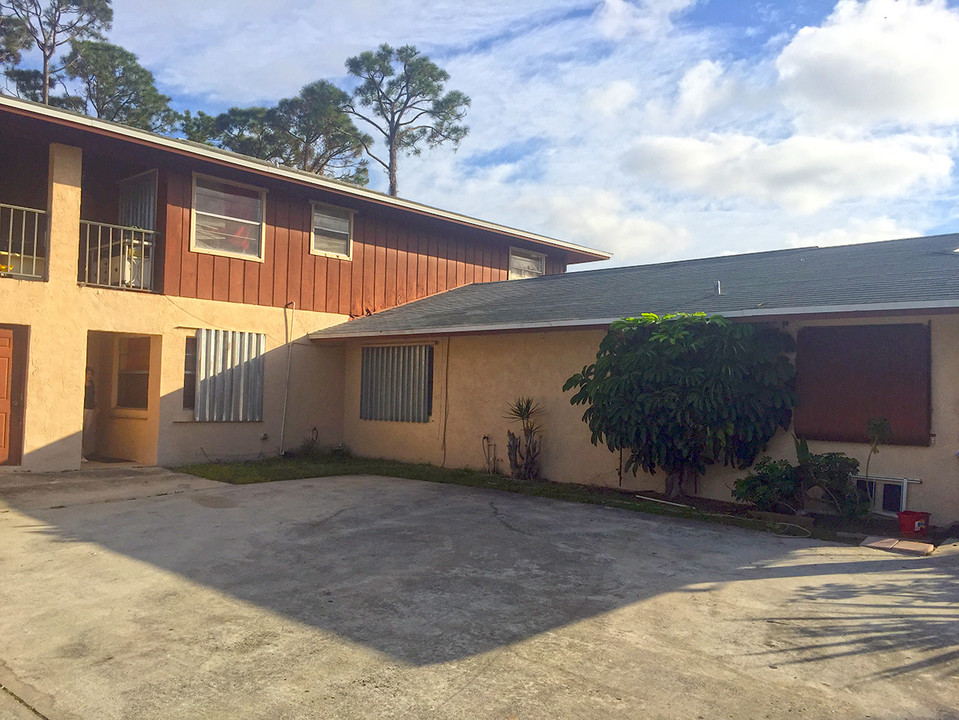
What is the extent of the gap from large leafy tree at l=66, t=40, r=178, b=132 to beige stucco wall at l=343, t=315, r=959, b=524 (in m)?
18.2

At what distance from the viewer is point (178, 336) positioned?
12.4m

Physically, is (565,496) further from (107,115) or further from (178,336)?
(107,115)

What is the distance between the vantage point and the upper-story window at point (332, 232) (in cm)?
1460

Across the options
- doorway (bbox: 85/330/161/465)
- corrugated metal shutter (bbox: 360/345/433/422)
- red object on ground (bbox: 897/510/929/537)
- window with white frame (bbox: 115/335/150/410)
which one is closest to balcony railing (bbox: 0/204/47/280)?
Answer: doorway (bbox: 85/330/161/465)

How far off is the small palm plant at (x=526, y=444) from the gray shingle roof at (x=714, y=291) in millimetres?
1453

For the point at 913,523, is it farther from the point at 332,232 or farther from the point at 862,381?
the point at 332,232

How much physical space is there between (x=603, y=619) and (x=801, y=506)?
4.83m

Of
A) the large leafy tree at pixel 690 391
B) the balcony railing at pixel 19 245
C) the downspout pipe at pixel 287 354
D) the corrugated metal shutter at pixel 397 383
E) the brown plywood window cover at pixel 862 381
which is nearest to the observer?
the brown plywood window cover at pixel 862 381

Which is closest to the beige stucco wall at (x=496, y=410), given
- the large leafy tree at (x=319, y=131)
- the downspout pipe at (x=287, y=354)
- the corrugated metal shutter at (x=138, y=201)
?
the downspout pipe at (x=287, y=354)

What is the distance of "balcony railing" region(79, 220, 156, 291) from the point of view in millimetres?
12133

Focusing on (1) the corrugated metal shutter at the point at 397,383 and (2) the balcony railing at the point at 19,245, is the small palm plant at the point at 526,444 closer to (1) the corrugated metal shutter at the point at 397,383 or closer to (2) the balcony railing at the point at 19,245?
(1) the corrugated metal shutter at the point at 397,383

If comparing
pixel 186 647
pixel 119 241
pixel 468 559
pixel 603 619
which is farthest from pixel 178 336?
pixel 603 619

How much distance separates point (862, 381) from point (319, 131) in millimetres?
23721

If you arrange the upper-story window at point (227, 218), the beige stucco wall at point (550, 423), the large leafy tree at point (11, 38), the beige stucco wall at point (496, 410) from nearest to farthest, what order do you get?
the beige stucco wall at point (550, 423) < the beige stucco wall at point (496, 410) < the upper-story window at point (227, 218) < the large leafy tree at point (11, 38)
